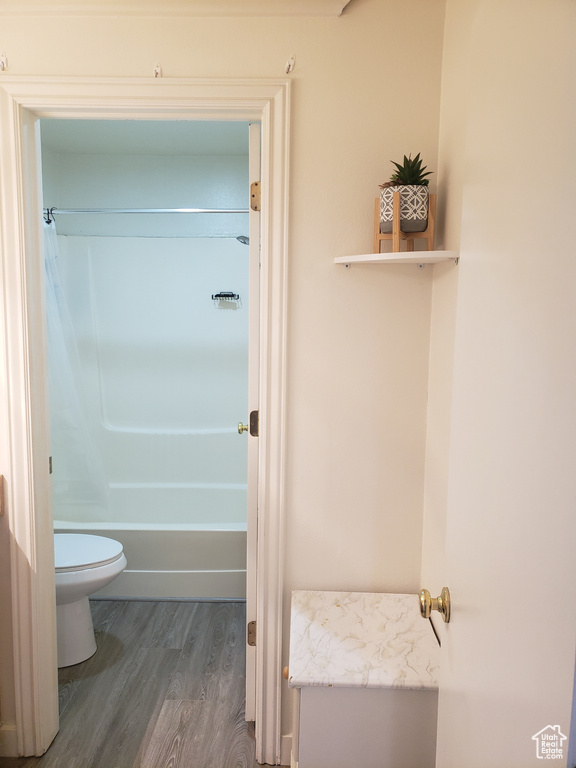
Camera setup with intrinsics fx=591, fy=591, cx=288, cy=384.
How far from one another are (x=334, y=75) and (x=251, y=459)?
1259 mm

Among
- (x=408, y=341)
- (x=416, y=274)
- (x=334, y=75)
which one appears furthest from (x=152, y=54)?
(x=408, y=341)

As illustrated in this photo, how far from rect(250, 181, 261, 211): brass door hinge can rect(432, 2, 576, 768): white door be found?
3.27ft

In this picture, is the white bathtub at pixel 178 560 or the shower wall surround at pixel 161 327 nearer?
the white bathtub at pixel 178 560

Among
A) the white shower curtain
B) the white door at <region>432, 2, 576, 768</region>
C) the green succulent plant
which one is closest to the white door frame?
the green succulent plant

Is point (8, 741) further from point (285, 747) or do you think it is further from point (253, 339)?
point (253, 339)

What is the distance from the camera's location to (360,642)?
1.68 metres

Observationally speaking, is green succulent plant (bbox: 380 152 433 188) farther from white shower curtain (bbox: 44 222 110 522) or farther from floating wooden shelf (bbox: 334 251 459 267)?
white shower curtain (bbox: 44 222 110 522)

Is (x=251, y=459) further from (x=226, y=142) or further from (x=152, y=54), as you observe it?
(x=226, y=142)

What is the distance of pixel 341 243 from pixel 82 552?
182 centimetres

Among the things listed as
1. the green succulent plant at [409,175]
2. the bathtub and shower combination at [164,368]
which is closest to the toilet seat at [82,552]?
the bathtub and shower combination at [164,368]

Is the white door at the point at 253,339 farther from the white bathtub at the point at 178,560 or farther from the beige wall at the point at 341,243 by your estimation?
the white bathtub at the point at 178,560

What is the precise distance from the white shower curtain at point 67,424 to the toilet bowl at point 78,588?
781mm

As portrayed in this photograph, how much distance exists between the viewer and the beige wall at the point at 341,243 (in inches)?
70.4

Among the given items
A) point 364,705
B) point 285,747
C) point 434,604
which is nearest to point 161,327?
point 285,747
